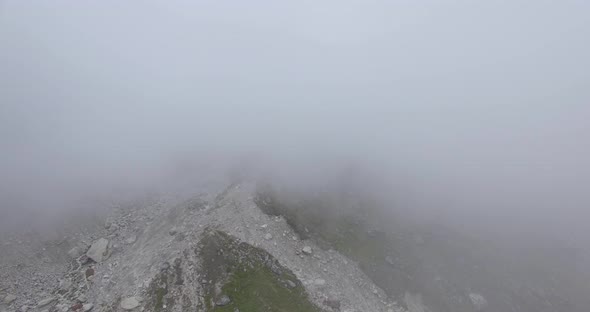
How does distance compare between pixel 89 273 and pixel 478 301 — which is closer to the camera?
pixel 89 273

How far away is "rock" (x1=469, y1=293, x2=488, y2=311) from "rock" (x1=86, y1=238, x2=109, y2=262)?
7425 centimetres

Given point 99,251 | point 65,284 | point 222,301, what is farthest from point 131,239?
point 222,301

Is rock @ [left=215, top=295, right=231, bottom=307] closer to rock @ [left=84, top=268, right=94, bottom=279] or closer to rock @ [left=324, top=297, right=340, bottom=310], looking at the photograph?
rock @ [left=324, top=297, right=340, bottom=310]

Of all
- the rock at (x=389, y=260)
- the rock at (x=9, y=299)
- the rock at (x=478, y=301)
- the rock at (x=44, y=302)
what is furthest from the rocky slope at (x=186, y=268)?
the rock at (x=478, y=301)

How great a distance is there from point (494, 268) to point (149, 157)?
100 metres

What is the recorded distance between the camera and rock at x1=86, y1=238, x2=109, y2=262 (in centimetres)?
6095

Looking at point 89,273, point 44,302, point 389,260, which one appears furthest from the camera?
point 389,260

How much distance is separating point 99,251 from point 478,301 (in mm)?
77084

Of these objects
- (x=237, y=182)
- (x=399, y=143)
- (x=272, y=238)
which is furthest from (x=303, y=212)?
(x=399, y=143)

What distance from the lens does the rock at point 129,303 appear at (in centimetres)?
5062

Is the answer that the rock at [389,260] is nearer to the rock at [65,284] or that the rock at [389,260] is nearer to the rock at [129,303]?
the rock at [129,303]

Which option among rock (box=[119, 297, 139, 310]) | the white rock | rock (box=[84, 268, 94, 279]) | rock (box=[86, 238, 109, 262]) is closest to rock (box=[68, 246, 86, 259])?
the white rock

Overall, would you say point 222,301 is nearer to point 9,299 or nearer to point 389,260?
point 9,299

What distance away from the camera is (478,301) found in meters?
65.8
